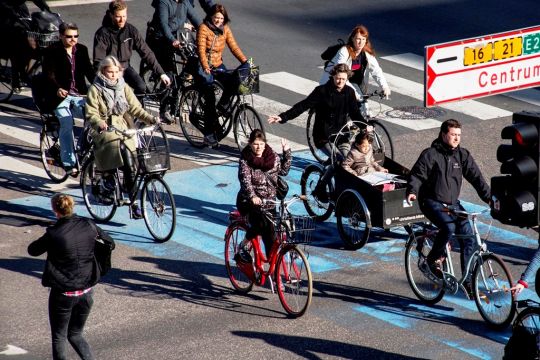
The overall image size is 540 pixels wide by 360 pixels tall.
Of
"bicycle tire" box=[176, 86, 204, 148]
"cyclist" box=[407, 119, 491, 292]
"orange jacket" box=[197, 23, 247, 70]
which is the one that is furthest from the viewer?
"bicycle tire" box=[176, 86, 204, 148]

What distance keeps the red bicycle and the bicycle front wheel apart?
5.24ft

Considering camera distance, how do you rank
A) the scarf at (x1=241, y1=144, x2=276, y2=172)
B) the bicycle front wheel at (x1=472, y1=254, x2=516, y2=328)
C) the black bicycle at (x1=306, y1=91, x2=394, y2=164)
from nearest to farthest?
the bicycle front wheel at (x1=472, y1=254, x2=516, y2=328), the scarf at (x1=241, y1=144, x2=276, y2=172), the black bicycle at (x1=306, y1=91, x2=394, y2=164)

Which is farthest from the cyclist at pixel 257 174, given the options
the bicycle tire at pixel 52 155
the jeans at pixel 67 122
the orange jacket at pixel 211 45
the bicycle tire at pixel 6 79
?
the bicycle tire at pixel 6 79

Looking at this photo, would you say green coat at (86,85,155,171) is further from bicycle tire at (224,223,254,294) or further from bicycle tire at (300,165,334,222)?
bicycle tire at (300,165,334,222)

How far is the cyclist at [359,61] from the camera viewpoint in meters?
15.5

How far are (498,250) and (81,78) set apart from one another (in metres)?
5.87

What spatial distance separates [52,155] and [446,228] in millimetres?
6233

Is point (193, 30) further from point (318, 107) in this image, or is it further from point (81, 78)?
point (318, 107)

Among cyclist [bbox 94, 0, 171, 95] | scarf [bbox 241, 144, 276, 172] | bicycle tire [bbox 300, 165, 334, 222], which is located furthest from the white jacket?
scarf [bbox 241, 144, 276, 172]

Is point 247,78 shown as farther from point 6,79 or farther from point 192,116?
point 6,79

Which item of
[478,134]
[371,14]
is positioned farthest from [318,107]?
[371,14]

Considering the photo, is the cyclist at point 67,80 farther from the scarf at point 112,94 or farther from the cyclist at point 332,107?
the cyclist at point 332,107

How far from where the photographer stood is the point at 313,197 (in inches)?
550

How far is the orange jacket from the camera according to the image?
16312mm
